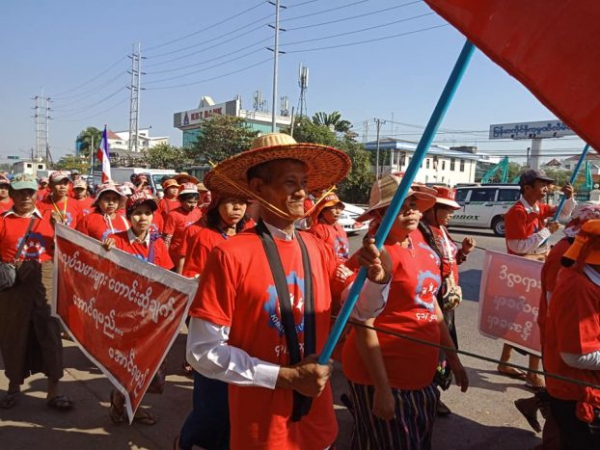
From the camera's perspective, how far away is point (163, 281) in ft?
9.64

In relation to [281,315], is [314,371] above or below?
below

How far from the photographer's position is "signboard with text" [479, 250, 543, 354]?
14.0 ft

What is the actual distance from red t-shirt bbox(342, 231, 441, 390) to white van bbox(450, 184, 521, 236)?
16800 millimetres

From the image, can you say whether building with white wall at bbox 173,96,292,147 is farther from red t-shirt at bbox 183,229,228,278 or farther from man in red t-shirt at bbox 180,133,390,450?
man in red t-shirt at bbox 180,133,390,450

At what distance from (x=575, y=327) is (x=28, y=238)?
4.11m

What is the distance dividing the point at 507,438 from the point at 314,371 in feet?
8.73

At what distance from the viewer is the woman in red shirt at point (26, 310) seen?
3973 millimetres

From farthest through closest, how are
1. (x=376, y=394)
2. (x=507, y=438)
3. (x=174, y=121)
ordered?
1. (x=174, y=121)
2. (x=507, y=438)
3. (x=376, y=394)

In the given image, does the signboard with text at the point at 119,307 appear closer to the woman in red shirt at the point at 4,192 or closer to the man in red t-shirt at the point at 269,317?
the man in red t-shirt at the point at 269,317

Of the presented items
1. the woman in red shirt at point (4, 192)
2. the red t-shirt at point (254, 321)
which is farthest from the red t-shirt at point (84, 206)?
the red t-shirt at point (254, 321)

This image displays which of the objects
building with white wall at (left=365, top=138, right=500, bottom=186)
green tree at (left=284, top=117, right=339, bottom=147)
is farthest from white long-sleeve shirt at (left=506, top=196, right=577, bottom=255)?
building with white wall at (left=365, top=138, right=500, bottom=186)

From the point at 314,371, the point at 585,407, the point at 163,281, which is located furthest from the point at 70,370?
the point at 585,407

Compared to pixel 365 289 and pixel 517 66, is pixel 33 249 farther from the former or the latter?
pixel 517 66

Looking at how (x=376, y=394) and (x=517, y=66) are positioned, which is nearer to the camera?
(x=517, y=66)
